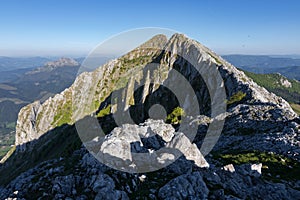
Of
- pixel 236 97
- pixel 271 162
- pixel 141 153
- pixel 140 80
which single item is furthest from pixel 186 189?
pixel 140 80

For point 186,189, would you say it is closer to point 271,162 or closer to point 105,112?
point 271,162

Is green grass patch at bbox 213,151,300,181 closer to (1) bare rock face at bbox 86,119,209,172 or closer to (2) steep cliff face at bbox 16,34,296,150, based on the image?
(1) bare rock face at bbox 86,119,209,172

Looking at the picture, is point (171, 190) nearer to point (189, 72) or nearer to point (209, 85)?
point (209, 85)

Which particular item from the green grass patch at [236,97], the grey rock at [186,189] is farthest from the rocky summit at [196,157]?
the green grass patch at [236,97]

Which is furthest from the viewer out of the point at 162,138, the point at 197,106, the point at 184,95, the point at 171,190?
the point at 184,95

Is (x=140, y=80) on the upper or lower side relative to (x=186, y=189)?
lower

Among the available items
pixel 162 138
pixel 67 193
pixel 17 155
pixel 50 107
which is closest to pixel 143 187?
pixel 67 193

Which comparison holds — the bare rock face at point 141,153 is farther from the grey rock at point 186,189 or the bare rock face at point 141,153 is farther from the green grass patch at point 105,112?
the green grass patch at point 105,112

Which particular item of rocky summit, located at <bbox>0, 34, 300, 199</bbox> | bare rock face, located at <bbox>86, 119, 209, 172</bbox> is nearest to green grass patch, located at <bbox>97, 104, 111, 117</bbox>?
rocky summit, located at <bbox>0, 34, 300, 199</bbox>
